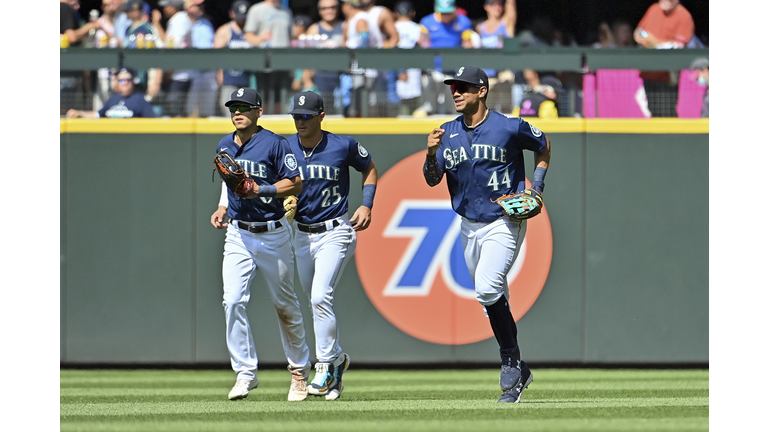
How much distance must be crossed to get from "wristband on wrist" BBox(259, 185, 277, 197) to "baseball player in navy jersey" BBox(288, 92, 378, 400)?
39cm

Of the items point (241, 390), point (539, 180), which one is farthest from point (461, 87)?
point (241, 390)

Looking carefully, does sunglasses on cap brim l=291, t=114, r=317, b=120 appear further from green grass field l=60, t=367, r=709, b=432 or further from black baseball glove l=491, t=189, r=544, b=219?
green grass field l=60, t=367, r=709, b=432

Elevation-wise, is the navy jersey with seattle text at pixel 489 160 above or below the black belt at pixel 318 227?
above

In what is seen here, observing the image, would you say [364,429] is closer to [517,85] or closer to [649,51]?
[517,85]

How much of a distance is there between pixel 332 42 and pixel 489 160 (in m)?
3.61

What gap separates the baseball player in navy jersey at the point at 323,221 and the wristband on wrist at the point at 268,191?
385 millimetres

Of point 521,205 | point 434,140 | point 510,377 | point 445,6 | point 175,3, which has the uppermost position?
point 175,3

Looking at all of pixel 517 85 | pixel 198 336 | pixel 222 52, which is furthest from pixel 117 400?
pixel 517 85

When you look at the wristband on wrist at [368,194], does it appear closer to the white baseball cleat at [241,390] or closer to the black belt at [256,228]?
the black belt at [256,228]

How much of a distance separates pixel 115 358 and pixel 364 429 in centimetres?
395

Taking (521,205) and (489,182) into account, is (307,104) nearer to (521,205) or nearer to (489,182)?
(489,182)

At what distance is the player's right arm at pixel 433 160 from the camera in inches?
218

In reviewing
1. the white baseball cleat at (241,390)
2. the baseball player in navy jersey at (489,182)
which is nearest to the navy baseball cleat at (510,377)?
the baseball player in navy jersey at (489,182)

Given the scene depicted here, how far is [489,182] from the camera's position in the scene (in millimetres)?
5750
